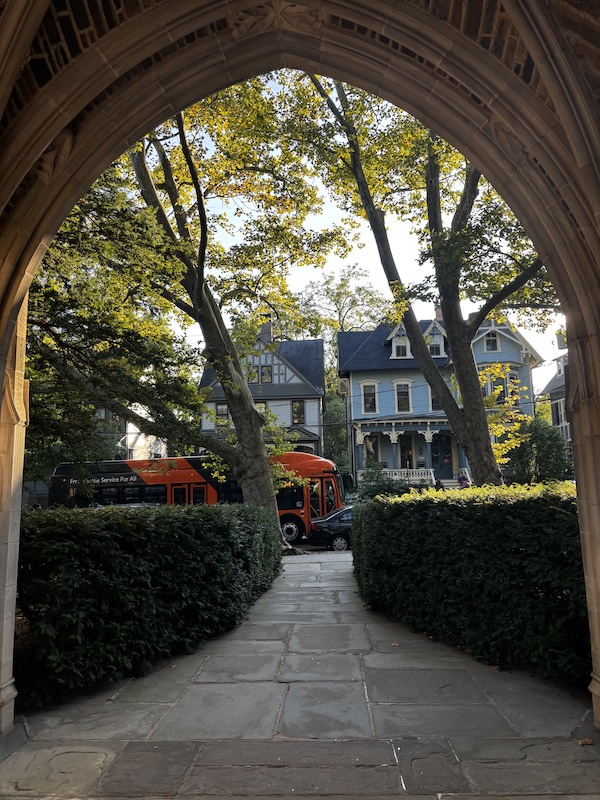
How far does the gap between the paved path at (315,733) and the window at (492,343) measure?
31211mm

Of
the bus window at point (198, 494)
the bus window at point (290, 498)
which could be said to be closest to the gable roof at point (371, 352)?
the bus window at point (290, 498)

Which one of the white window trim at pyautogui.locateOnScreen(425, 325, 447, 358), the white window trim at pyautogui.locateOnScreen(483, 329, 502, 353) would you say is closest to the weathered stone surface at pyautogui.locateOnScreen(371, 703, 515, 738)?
the white window trim at pyautogui.locateOnScreen(425, 325, 447, 358)

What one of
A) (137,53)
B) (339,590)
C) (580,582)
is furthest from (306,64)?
(339,590)

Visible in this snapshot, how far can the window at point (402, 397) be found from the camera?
35.1 m

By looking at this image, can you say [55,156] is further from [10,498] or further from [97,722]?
[97,722]

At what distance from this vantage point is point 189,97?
4531 mm

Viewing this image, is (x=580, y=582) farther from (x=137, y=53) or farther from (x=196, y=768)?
(x=137, y=53)

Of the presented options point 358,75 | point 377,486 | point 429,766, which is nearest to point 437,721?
point 429,766

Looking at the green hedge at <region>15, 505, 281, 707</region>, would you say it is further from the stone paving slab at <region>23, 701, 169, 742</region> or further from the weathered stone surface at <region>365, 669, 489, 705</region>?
the weathered stone surface at <region>365, 669, 489, 705</region>

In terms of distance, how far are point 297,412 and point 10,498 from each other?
3341 centimetres

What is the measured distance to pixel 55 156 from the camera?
4.18 metres

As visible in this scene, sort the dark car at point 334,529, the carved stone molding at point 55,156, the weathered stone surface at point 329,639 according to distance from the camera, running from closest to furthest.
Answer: the carved stone molding at point 55,156 → the weathered stone surface at point 329,639 → the dark car at point 334,529

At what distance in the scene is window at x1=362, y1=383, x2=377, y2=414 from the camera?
116 feet

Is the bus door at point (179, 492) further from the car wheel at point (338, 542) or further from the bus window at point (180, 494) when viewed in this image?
the car wheel at point (338, 542)
